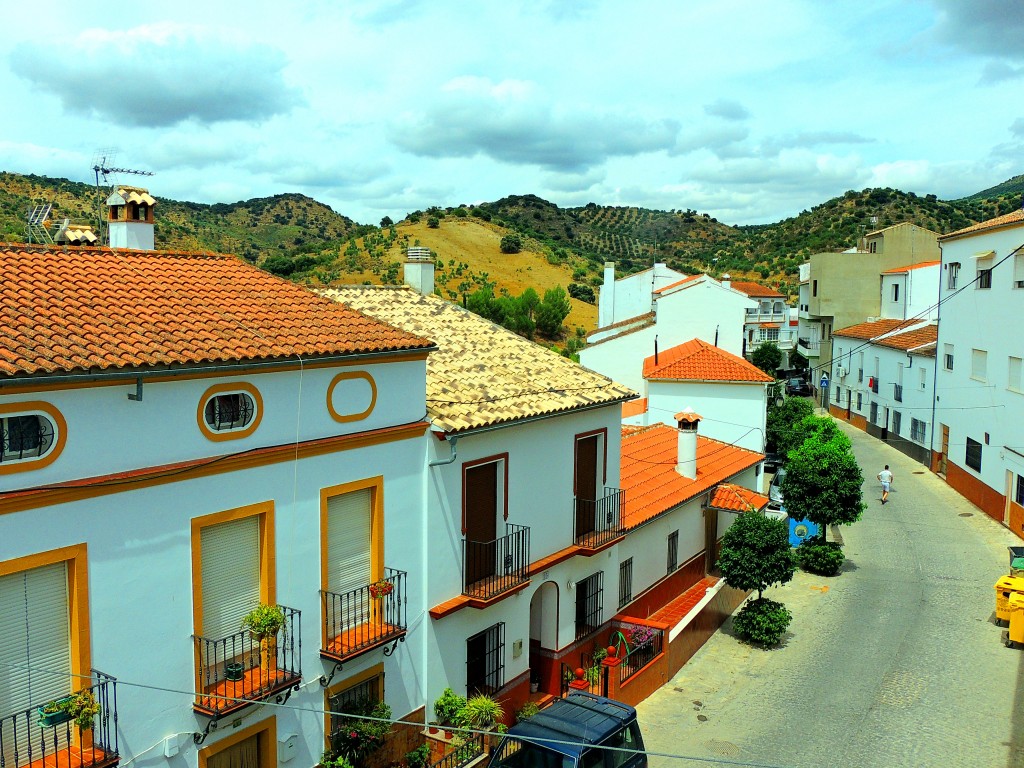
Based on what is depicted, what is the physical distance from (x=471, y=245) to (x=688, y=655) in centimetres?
7250

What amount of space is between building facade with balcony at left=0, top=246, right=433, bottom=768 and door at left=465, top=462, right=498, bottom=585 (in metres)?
1.22

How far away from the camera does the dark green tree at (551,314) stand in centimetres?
6359

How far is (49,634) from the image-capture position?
25.8ft

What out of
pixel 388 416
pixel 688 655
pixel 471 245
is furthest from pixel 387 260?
pixel 388 416

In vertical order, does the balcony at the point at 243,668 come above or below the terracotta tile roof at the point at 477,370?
below

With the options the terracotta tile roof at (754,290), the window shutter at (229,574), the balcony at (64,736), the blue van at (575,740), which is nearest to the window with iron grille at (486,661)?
the blue van at (575,740)

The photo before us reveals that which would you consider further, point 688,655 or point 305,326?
point 688,655

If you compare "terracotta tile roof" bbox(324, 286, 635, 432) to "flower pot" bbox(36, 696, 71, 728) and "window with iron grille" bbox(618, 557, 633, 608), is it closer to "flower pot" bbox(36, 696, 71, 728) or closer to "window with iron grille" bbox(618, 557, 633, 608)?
"window with iron grille" bbox(618, 557, 633, 608)

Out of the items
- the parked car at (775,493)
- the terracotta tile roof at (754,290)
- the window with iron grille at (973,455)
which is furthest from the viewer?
the terracotta tile roof at (754,290)

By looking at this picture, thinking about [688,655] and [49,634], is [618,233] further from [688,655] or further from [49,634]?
[49,634]

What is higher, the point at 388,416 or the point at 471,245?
the point at 471,245

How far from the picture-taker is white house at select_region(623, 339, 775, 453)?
99.4 feet

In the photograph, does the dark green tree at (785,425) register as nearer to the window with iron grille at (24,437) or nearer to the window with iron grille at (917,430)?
the window with iron grille at (917,430)

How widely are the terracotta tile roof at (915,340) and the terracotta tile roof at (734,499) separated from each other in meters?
17.8
